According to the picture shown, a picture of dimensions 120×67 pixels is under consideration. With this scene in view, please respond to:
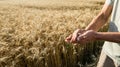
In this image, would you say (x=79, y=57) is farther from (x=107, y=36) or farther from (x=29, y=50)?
(x=107, y=36)

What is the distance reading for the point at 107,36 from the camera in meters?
1.86

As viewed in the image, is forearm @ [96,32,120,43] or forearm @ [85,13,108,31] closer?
forearm @ [96,32,120,43]

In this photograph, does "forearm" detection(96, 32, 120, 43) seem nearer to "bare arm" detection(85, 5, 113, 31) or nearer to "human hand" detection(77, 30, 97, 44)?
"human hand" detection(77, 30, 97, 44)

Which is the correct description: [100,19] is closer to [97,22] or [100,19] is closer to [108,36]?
[97,22]

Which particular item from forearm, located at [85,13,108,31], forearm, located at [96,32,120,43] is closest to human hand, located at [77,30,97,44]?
forearm, located at [96,32,120,43]

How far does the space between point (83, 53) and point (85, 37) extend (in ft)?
10.1

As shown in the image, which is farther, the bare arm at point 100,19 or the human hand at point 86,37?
the bare arm at point 100,19

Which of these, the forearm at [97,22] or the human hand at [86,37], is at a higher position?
the human hand at [86,37]

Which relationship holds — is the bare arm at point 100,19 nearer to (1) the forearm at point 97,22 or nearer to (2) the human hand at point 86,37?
(1) the forearm at point 97,22

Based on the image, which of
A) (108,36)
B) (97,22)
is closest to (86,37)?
(108,36)

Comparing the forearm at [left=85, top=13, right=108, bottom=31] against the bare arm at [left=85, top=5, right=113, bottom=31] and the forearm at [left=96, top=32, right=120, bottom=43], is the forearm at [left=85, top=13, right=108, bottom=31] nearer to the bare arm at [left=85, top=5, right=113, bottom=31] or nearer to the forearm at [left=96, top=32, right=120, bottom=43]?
the bare arm at [left=85, top=5, right=113, bottom=31]

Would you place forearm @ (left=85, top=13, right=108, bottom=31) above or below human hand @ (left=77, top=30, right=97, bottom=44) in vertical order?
below

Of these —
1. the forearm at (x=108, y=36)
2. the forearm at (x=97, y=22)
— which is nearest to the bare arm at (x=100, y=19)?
the forearm at (x=97, y=22)

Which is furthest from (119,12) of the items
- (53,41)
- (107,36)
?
(53,41)
